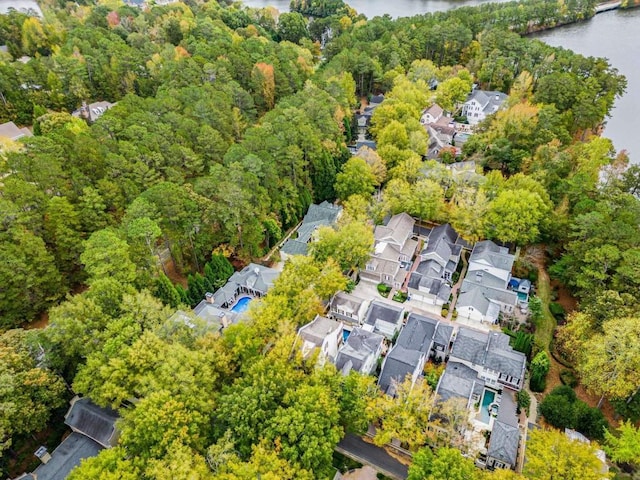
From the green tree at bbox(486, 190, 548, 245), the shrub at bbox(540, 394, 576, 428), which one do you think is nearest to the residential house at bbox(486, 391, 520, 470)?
the shrub at bbox(540, 394, 576, 428)

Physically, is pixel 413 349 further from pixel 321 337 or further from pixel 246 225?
pixel 246 225

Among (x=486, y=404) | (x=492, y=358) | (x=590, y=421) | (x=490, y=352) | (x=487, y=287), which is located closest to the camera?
(x=590, y=421)

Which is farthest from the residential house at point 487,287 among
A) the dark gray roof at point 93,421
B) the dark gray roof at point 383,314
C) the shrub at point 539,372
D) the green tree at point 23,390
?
the green tree at point 23,390

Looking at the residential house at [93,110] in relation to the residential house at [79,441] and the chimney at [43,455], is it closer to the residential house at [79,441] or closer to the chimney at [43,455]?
the residential house at [79,441]

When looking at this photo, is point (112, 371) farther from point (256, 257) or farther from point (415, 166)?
A: point (415, 166)

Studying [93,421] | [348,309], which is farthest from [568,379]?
[93,421]

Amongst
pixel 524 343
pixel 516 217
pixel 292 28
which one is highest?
pixel 292 28

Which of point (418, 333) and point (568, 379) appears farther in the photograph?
point (418, 333)
